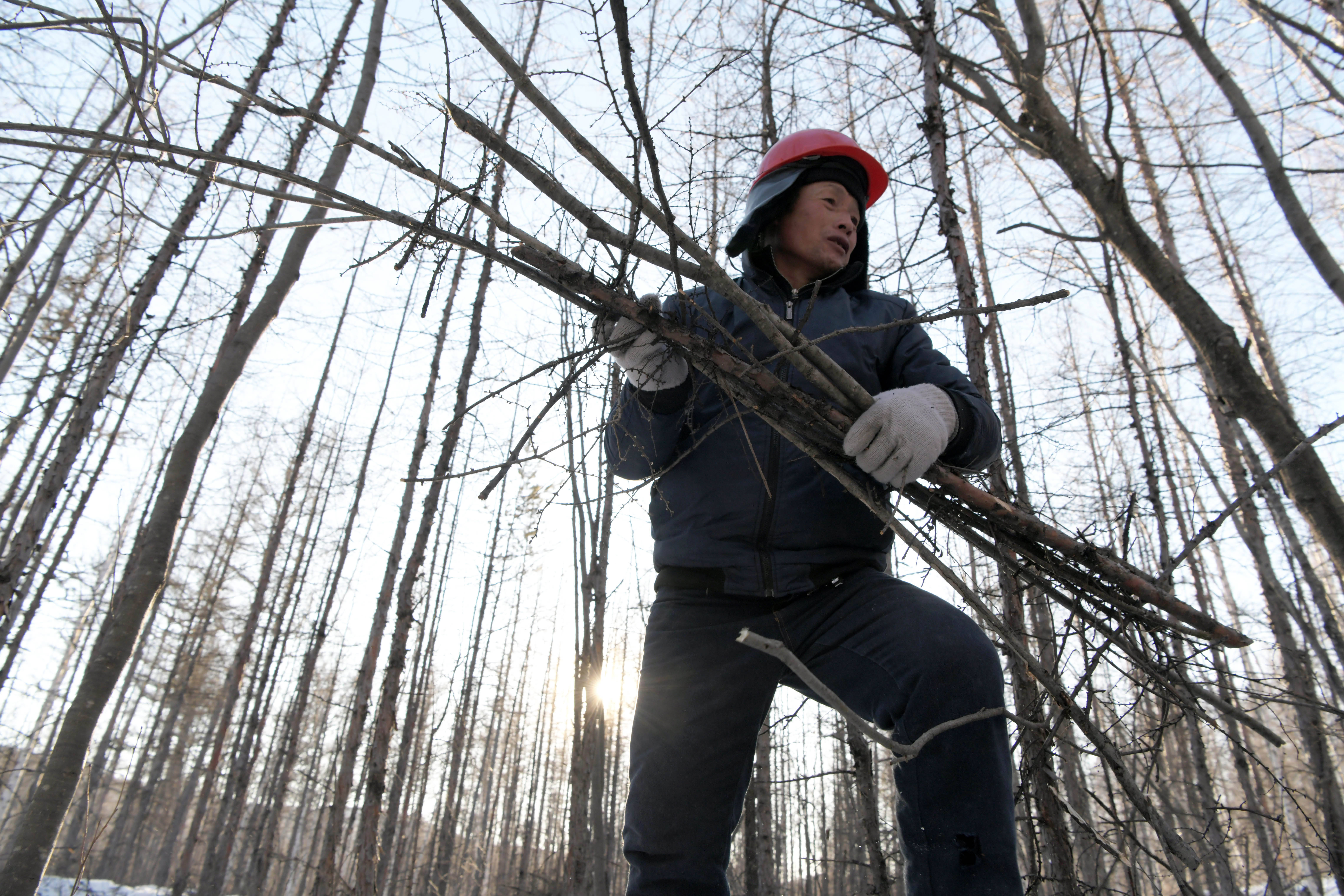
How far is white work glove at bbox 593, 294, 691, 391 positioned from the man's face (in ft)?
1.85

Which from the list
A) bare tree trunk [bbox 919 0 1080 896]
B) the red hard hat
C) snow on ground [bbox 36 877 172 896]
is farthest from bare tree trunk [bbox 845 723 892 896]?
snow on ground [bbox 36 877 172 896]

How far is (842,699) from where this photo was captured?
122cm

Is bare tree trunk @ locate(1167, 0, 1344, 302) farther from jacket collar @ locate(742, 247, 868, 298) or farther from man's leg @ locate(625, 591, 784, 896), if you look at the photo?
man's leg @ locate(625, 591, 784, 896)

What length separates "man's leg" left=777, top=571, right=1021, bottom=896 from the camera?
1.18m

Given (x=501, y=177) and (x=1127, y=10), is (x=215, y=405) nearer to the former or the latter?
(x=501, y=177)

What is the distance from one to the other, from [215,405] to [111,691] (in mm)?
2049

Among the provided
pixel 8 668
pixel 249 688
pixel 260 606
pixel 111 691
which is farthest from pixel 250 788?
pixel 111 691

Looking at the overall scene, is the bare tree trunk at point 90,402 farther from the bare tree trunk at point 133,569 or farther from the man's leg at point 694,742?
the man's leg at point 694,742

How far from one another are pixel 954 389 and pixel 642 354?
76 cm

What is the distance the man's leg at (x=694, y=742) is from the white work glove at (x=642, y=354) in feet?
1.81

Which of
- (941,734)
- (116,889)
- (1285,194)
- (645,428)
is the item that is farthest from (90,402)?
(116,889)

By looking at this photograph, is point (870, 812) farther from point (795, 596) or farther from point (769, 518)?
point (769, 518)

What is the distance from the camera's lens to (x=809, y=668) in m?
1.60

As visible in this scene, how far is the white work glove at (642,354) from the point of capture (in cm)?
149
